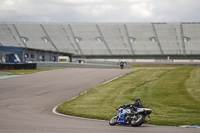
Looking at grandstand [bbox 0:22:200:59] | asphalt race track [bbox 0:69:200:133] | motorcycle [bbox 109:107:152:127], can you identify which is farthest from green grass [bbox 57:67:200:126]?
grandstand [bbox 0:22:200:59]

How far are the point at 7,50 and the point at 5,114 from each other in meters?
46.1

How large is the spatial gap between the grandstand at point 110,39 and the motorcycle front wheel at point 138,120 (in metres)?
74.7

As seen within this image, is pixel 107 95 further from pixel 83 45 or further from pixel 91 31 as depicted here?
pixel 91 31

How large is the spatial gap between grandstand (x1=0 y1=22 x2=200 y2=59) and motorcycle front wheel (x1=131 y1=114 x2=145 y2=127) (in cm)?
7468

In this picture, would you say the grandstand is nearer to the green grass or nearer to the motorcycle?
the green grass

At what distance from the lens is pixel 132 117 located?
1113 centimetres

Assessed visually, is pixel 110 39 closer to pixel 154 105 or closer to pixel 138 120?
pixel 154 105

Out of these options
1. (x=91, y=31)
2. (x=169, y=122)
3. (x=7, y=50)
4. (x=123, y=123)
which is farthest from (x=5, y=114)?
(x=91, y=31)

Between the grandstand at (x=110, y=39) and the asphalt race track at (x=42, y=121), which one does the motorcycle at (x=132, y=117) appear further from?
the grandstand at (x=110, y=39)

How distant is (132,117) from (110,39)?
81.6 metres

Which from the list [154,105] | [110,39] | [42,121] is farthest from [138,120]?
[110,39]

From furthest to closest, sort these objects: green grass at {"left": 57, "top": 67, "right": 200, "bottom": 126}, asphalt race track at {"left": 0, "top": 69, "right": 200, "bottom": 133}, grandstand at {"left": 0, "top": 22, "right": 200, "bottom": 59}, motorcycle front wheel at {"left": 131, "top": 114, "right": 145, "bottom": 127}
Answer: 1. grandstand at {"left": 0, "top": 22, "right": 200, "bottom": 59}
2. green grass at {"left": 57, "top": 67, "right": 200, "bottom": 126}
3. motorcycle front wheel at {"left": 131, "top": 114, "right": 145, "bottom": 127}
4. asphalt race track at {"left": 0, "top": 69, "right": 200, "bottom": 133}

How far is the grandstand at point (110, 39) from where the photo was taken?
8750 cm

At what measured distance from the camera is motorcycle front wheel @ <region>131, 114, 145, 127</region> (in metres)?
10.9
